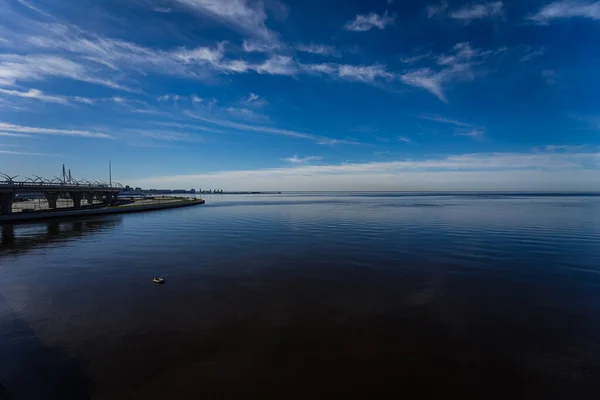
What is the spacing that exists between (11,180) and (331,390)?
67385 millimetres

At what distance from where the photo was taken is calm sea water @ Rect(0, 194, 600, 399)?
23.1ft

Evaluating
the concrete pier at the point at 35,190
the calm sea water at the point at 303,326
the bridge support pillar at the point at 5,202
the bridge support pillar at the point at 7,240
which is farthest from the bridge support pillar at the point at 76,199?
the calm sea water at the point at 303,326

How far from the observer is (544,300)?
1220cm

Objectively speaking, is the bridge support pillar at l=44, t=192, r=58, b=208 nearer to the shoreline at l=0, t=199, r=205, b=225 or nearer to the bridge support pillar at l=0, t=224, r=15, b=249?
the shoreline at l=0, t=199, r=205, b=225

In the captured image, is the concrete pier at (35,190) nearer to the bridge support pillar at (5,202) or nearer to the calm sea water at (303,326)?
the bridge support pillar at (5,202)

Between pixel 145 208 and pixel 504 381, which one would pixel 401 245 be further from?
pixel 145 208

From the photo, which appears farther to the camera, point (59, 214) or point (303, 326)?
point (59, 214)

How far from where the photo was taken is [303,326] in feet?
32.9

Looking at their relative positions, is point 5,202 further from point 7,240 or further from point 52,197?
point 7,240

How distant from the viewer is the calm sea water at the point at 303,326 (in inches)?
277

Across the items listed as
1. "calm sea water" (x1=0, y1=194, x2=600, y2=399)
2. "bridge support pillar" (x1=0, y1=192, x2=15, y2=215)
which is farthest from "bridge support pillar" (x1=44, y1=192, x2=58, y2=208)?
"calm sea water" (x1=0, y1=194, x2=600, y2=399)

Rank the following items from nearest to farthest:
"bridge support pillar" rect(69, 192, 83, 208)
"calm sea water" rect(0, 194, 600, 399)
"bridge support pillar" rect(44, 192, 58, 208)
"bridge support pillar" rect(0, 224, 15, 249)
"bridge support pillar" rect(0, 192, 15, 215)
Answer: "calm sea water" rect(0, 194, 600, 399), "bridge support pillar" rect(0, 224, 15, 249), "bridge support pillar" rect(0, 192, 15, 215), "bridge support pillar" rect(44, 192, 58, 208), "bridge support pillar" rect(69, 192, 83, 208)

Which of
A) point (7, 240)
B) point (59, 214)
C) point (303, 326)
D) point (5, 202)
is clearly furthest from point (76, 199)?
point (303, 326)

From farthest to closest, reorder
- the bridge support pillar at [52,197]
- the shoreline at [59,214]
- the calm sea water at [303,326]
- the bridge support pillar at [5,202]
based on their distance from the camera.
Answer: the bridge support pillar at [52,197], the bridge support pillar at [5,202], the shoreline at [59,214], the calm sea water at [303,326]
